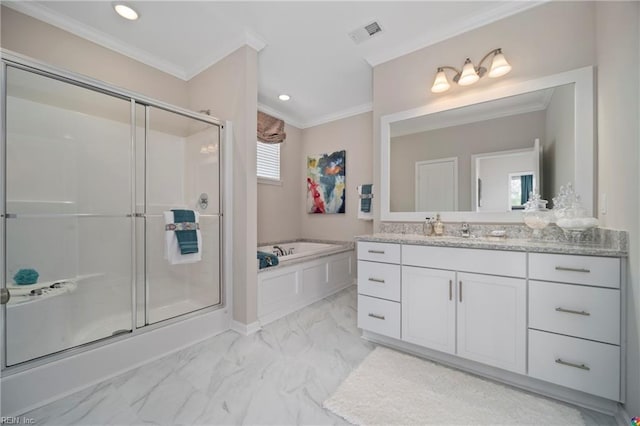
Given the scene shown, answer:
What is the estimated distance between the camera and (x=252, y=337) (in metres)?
2.25

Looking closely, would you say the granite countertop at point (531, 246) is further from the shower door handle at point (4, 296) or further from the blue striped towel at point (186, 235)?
the shower door handle at point (4, 296)

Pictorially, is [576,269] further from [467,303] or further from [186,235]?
[186,235]

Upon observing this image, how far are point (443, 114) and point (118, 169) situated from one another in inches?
118

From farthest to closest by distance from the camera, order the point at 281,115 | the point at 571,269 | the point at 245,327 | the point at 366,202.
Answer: the point at 281,115
the point at 366,202
the point at 245,327
the point at 571,269

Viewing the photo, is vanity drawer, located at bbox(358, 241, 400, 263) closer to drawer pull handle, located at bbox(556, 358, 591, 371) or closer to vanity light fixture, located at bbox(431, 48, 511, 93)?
drawer pull handle, located at bbox(556, 358, 591, 371)

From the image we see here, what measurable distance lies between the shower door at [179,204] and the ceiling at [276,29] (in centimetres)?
75

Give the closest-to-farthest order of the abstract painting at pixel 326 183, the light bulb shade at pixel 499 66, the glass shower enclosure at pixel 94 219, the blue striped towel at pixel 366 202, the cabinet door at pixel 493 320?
the cabinet door at pixel 493 320, the glass shower enclosure at pixel 94 219, the light bulb shade at pixel 499 66, the blue striped towel at pixel 366 202, the abstract painting at pixel 326 183

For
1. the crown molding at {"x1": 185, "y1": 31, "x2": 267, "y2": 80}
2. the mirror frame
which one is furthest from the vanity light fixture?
the crown molding at {"x1": 185, "y1": 31, "x2": 267, "y2": 80}

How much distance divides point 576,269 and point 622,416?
74 cm

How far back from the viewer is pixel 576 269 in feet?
4.51

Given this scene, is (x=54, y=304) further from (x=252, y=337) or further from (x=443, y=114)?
(x=443, y=114)

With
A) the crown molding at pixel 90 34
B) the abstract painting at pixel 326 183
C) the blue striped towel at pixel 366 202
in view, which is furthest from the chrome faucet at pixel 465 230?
the crown molding at pixel 90 34

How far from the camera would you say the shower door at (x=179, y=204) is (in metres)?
2.19

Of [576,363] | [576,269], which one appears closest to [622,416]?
[576,363]
